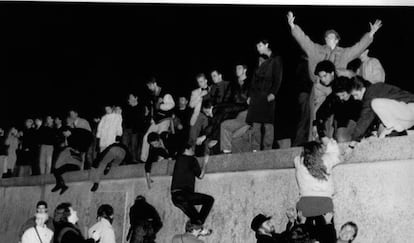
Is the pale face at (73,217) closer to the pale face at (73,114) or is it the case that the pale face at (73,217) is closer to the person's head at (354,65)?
the pale face at (73,114)

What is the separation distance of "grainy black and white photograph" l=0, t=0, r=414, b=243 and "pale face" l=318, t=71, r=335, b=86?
0.06 ft

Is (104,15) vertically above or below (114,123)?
above

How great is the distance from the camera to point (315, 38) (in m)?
5.76

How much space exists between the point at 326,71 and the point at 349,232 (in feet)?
5.13

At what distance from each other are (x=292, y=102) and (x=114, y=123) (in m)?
2.23

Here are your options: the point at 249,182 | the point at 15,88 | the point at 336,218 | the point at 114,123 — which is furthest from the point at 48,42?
the point at 336,218

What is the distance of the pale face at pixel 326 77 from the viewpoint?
5539 mm

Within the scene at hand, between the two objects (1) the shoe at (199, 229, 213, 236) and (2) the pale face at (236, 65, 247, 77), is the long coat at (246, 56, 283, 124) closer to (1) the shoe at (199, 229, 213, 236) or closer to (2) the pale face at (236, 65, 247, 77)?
(2) the pale face at (236, 65, 247, 77)

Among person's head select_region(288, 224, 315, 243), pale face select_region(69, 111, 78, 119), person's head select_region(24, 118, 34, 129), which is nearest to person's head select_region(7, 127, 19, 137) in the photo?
person's head select_region(24, 118, 34, 129)

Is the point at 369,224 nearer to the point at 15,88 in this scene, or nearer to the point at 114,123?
the point at 114,123

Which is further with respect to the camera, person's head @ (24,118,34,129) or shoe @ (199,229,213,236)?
person's head @ (24,118,34,129)

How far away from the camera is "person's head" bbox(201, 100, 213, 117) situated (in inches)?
250

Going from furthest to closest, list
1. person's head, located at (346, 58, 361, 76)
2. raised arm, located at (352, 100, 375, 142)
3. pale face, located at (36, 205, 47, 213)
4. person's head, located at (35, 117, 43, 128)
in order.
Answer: person's head, located at (35, 117, 43, 128), pale face, located at (36, 205, 47, 213), person's head, located at (346, 58, 361, 76), raised arm, located at (352, 100, 375, 142)

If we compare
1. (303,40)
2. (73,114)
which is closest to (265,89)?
(303,40)
